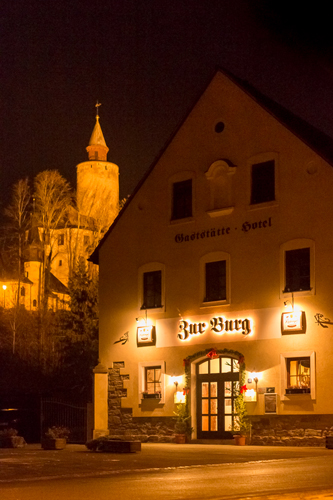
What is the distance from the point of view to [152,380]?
93.7ft

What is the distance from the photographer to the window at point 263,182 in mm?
26469

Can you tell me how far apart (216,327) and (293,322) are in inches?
123

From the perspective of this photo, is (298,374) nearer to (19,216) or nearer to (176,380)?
(176,380)

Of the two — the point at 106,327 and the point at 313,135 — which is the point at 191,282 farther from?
the point at 313,135

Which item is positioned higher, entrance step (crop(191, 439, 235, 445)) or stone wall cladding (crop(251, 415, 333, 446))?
stone wall cladding (crop(251, 415, 333, 446))

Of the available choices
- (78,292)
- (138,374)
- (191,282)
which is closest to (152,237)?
(191,282)

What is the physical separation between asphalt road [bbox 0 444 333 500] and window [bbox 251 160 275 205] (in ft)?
29.0

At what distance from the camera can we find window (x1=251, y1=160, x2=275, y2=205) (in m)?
26.5

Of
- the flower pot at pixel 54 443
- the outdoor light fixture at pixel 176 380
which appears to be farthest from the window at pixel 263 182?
the flower pot at pixel 54 443

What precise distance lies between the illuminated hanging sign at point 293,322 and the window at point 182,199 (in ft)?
18.2

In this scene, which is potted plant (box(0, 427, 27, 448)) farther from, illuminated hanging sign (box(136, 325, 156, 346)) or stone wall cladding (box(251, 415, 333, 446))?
stone wall cladding (box(251, 415, 333, 446))

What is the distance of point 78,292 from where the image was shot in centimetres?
4081

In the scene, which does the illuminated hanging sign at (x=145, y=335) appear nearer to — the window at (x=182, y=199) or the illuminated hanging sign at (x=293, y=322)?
the window at (x=182, y=199)

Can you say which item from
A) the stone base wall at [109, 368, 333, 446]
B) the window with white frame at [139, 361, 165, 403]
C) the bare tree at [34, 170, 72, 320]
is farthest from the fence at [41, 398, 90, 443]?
the bare tree at [34, 170, 72, 320]
